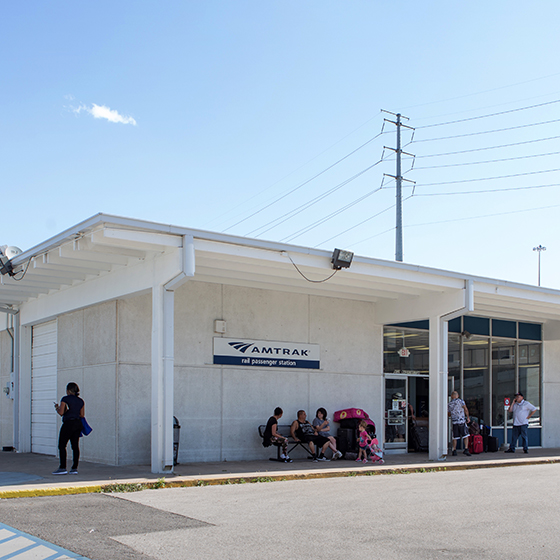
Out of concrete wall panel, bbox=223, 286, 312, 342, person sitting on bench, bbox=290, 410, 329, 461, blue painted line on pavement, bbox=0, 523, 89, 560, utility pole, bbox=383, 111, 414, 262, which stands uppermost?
utility pole, bbox=383, 111, 414, 262

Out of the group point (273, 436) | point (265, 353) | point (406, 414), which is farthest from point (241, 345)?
point (406, 414)

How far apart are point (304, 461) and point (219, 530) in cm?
727

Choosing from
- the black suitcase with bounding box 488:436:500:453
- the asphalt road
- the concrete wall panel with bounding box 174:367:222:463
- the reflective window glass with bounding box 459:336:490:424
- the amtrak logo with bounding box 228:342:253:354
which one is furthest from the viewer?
the reflective window glass with bounding box 459:336:490:424

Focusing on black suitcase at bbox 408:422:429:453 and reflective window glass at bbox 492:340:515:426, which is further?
reflective window glass at bbox 492:340:515:426

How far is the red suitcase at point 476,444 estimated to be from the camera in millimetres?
16531

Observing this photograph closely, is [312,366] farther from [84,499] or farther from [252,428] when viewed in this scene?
[84,499]

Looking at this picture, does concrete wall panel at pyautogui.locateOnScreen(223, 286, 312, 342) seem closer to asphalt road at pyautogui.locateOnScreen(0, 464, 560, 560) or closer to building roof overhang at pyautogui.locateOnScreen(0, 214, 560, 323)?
building roof overhang at pyautogui.locateOnScreen(0, 214, 560, 323)

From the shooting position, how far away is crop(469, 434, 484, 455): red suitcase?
16.5m

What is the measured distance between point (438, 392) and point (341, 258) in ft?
13.9

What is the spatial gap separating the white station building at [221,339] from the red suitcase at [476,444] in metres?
1.31

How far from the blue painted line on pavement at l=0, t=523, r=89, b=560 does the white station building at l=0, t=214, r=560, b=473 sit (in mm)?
4551

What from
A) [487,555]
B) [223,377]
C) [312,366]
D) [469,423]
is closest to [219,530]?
[487,555]

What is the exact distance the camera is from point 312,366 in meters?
14.9

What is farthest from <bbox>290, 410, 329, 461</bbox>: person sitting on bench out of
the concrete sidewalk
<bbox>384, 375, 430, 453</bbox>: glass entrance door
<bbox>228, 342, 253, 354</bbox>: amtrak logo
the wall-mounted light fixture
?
the wall-mounted light fixture
